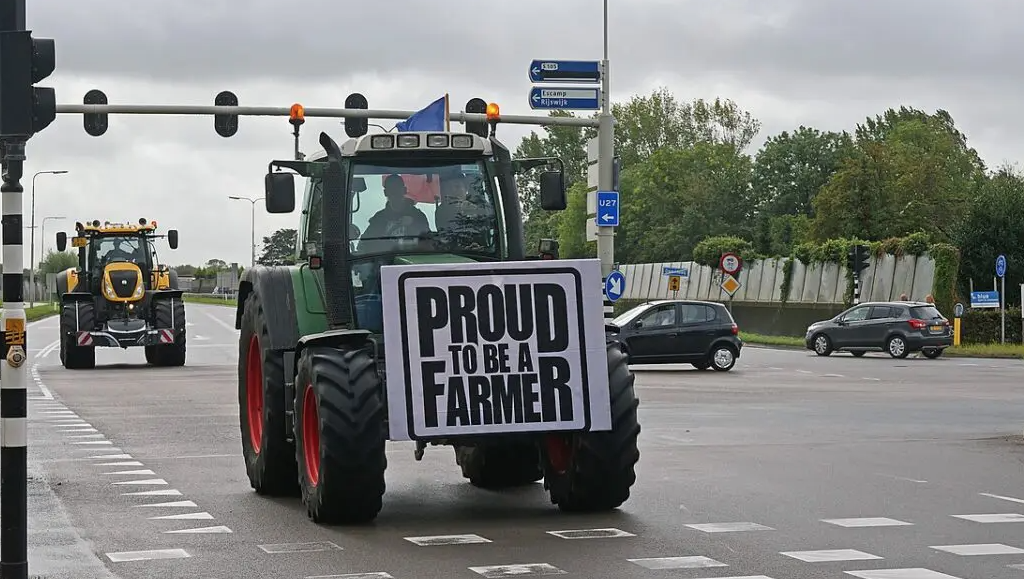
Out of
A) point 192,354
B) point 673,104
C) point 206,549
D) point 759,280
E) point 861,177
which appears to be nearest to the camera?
point 206,549

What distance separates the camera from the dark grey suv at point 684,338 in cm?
3400

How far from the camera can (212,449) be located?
16109mm

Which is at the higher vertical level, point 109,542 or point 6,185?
point 6,185

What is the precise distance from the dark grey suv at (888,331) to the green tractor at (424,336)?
98.5 ft

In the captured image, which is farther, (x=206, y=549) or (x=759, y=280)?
(x=759, y=280)

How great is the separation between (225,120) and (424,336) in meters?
20.6

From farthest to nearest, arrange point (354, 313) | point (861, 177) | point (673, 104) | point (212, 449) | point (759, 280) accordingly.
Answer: point (673, 104)
point (861, 177)
point (759, 280)
point (212, 449)
point (354, 313)

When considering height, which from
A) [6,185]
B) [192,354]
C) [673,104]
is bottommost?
[192,354]

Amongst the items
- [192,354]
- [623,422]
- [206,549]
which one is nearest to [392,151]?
[623,422]

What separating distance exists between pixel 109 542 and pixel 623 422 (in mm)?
3311

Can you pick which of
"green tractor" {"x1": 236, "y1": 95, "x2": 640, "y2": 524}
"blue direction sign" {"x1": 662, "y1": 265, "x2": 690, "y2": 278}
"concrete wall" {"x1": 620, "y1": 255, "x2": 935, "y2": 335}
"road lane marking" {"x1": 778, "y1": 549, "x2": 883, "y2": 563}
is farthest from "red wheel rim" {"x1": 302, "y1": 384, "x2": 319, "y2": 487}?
"blue direction sign" {"x1": 662, "y1": 265, "x2": 690, "y2": 278}

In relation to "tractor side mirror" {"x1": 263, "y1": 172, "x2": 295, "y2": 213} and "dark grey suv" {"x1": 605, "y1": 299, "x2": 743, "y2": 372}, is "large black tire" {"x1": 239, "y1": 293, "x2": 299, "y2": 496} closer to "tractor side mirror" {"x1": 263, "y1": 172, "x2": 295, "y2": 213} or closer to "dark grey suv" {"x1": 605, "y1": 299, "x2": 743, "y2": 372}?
"tractor side mirror" {"x1": 263, "y1": 172, "x2": 295, "y2": 213}

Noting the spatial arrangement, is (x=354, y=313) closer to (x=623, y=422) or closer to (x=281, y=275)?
(x=281, y=275)

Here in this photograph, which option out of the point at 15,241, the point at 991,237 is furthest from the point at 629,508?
the point at 991,237
